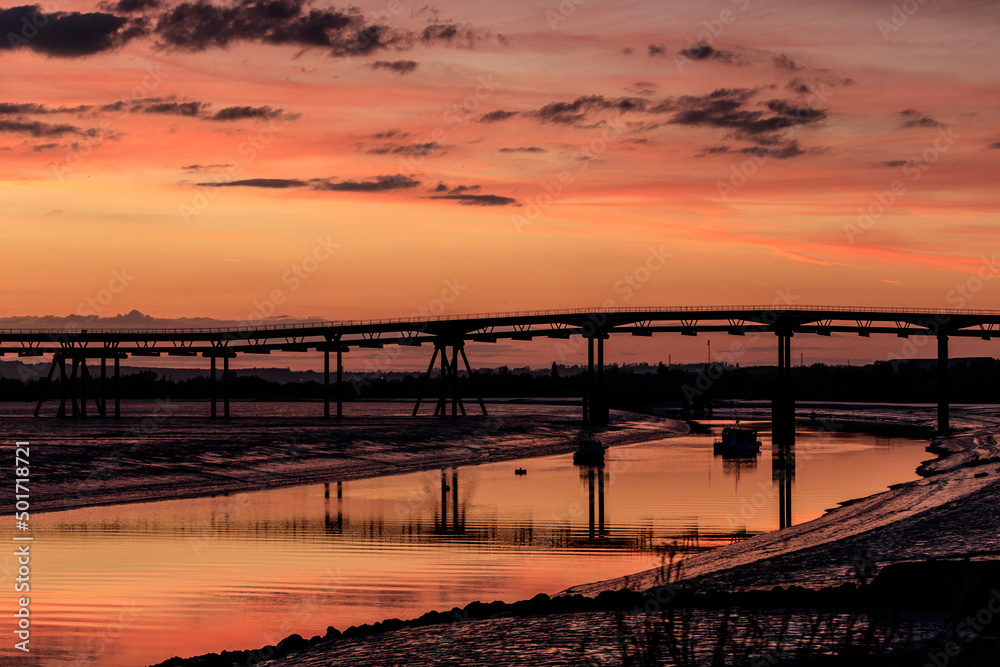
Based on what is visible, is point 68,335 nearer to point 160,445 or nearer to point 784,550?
point 160,445

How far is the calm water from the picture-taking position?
1728 centimetres

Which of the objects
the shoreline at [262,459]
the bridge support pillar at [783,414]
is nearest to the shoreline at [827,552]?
the shoreline at [262,459]

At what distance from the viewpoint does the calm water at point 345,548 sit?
17281 millimetres

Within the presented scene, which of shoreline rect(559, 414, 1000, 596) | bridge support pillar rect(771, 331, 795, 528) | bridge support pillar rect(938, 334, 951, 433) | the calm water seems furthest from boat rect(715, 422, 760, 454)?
bridge support pillar rect(938, 334, 951, 433)

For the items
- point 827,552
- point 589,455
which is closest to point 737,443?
point 589,455

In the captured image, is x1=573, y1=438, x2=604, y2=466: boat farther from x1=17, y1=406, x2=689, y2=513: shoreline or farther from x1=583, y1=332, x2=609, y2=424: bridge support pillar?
x1=583, y1=332, x2=609, y2=424: bridge support pillar

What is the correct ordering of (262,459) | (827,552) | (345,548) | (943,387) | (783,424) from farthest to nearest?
(943,387) < (783,424) < (262,459) < (345,548) < (827,552)

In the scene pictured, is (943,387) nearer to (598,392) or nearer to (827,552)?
(598,392)

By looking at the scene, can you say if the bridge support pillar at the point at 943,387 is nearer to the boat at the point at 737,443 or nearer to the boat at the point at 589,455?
the boat at the point at 737,443

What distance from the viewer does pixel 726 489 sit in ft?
137

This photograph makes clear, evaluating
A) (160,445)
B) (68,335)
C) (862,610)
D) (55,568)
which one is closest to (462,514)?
(55,568)

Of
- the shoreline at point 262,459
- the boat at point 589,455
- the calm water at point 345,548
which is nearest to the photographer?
the calm water at point 345,548

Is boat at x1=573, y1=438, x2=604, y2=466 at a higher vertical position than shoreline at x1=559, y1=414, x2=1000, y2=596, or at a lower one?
lower

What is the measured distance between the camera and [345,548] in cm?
2517
